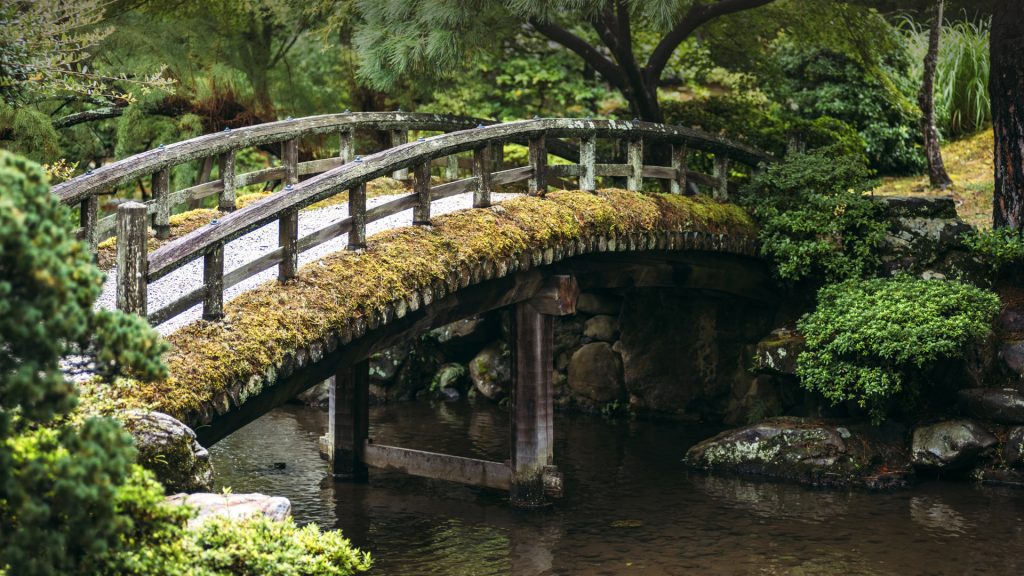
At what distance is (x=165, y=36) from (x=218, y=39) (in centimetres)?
122

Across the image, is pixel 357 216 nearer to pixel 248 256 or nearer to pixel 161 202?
pixel 248 256

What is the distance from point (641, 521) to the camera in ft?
41.9

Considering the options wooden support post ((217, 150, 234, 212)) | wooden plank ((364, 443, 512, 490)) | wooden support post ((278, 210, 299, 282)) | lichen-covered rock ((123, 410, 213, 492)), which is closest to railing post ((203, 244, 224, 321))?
wooden support post ((278, 210, 299, 282))

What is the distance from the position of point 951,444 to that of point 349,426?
782 centimetres

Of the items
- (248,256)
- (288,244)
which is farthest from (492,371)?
(288,244)

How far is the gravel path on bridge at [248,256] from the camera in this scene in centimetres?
925

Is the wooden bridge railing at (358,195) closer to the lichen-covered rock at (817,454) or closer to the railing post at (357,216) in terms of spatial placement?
the railing post at (357,216)

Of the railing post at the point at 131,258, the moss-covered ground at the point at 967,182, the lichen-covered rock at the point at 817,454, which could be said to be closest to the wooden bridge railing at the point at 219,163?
the railing post at the point at 131,258

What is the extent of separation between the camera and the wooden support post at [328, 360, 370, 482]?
48.1 ft

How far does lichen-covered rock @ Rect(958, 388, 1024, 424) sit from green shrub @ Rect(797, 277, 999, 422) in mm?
599

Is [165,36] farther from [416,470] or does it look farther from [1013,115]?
[1013,115]

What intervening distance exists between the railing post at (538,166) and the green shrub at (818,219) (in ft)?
15.2

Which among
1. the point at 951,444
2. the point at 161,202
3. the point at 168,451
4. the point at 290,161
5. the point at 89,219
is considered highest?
the point at 290,161

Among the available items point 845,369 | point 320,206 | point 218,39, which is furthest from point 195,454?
point 218,39
